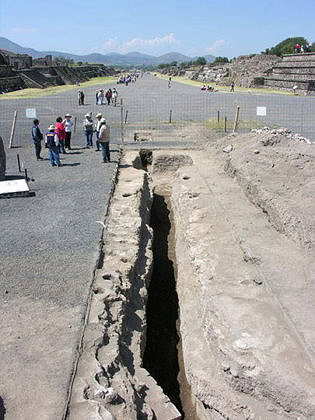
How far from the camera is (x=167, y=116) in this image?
2911 centimetres

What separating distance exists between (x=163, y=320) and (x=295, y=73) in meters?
47.1

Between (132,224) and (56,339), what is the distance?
5.13 m

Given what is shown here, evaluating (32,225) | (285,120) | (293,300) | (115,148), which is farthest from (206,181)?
(285,120)

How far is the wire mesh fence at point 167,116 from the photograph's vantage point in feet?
75.4

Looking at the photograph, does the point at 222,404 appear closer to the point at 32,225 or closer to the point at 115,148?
the point at 32,225

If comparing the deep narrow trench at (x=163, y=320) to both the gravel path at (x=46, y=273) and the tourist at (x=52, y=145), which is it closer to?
the gravel path at (x=46, y=273)

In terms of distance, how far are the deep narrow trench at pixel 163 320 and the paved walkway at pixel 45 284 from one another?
1876 millimetres

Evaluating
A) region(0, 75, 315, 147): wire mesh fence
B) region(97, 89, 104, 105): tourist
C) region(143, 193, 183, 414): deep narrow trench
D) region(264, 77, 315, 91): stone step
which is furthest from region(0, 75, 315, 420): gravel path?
region(264, 77, 315, 91): stone step

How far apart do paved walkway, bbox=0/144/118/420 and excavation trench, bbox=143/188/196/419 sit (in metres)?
1.89

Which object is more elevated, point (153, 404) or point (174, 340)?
point (153, 404)

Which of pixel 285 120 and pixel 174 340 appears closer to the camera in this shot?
pixel 174 340

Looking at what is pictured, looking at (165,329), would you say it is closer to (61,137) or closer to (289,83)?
(61,137)

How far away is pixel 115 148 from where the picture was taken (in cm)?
1975

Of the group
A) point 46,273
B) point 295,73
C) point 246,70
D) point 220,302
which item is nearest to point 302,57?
point 295,73
